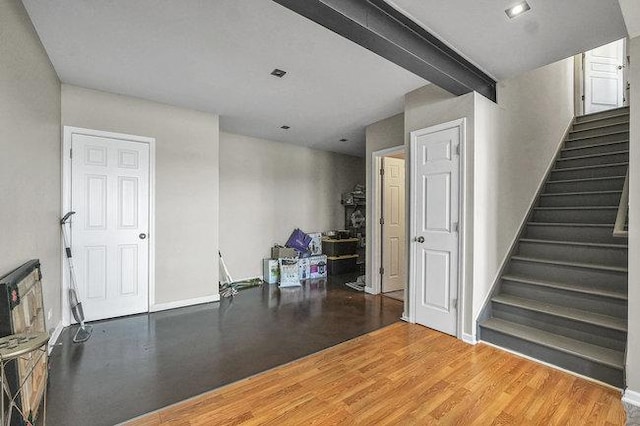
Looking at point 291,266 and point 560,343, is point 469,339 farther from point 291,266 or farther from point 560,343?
point 291,266

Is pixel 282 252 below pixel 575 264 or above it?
below

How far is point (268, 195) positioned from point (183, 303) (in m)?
2.38

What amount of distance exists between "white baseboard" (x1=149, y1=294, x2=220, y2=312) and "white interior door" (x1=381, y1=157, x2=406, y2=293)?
248 centimetres

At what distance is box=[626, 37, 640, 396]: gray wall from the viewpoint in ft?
6.07

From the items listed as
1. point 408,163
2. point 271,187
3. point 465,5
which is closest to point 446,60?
point 465,5

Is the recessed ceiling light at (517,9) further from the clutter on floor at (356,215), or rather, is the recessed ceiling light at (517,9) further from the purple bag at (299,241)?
the clutter on floor at (356,215)

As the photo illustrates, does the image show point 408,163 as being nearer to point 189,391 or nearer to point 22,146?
point 189,391

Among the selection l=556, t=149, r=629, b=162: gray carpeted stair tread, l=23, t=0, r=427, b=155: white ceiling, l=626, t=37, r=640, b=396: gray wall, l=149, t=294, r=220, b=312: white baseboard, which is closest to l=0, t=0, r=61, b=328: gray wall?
l=23, t=0, r=427, b=155: white ceiling

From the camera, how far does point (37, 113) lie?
2301 millimetres

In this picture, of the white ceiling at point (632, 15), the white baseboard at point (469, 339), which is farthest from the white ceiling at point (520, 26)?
the white baseboard at point (469, 339)

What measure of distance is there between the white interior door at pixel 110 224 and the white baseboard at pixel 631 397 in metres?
4.42

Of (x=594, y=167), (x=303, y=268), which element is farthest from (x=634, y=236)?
(x=303, y=268)

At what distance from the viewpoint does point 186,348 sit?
2623 millimetres

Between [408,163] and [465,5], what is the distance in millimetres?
1634
